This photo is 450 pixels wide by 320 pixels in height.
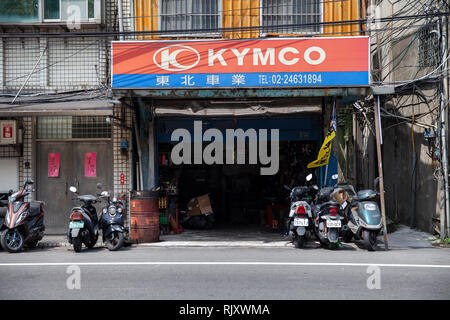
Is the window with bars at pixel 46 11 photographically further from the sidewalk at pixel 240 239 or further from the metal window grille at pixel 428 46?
the metal window grille at pixel 428 46

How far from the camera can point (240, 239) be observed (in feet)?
42.5

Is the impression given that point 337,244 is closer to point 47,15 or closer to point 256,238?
point 256,238

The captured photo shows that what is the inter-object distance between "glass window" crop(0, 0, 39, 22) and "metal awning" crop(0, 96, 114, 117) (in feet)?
8.35

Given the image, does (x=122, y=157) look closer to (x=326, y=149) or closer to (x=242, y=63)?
(x=242, y=63)

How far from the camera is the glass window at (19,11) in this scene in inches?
547

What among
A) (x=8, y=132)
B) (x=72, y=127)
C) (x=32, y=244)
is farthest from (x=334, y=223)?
(x=8, y=132)

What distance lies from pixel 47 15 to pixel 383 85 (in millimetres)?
9318

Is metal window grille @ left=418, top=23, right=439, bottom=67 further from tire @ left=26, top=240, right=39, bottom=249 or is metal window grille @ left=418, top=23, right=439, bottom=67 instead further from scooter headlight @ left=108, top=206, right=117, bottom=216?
tire @ left=26, top=240, right=39, bottom=249

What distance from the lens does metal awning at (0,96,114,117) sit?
40.0 feet

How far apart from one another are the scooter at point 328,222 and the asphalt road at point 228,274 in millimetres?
237

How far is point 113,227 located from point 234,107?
4.86m

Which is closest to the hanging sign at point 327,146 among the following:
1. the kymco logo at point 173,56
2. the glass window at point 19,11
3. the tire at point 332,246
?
the tire at point 332,246

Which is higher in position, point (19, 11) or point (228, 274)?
point (19, 11)
